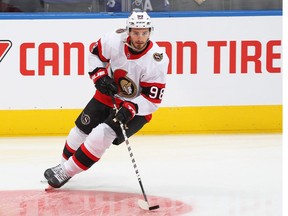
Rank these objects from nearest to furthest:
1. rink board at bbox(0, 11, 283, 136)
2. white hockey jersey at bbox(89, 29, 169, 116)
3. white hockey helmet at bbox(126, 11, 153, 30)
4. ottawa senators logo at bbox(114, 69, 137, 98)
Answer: white hockey helmet at bbox(126, 11, 153, 30)
white hockey jersey at bbox(89, 29, 169, 116)
ottawa senators logo at bbox(114, 69, 137, 98)
rink board at bbox(0, 11, 283, 136)

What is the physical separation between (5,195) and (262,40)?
2940 millimetres

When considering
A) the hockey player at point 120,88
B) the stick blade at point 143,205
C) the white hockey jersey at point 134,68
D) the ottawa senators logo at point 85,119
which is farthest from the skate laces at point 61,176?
the stick blade at point 143,205

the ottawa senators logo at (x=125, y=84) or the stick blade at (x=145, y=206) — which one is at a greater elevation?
the ottawa senators logo at (x=125, y=84)

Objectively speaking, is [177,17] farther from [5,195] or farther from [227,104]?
[5,195]

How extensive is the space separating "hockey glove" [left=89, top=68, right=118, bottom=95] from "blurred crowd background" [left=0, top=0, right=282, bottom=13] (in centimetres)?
220

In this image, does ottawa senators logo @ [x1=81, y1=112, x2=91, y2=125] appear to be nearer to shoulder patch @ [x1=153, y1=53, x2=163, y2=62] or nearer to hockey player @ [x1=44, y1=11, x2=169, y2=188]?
hockey player @ [x1=44, y1=11, x2=169, y2=188]

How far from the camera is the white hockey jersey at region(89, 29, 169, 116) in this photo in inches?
136

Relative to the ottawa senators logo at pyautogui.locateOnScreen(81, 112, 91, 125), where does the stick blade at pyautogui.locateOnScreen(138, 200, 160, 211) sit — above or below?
below

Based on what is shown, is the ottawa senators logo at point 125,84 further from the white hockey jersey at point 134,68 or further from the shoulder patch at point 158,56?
the shoulder patch at point 158,56

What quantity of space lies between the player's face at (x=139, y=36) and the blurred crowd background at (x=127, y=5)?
7.56 feet

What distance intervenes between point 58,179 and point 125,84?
0.62m

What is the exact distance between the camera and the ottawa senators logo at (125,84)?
3578 millimetres

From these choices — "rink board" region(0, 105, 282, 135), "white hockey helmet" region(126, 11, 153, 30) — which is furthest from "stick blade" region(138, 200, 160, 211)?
"rink board" region(0, 105, 282, 135)

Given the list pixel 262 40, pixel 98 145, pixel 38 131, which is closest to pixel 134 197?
pixel 98 145
